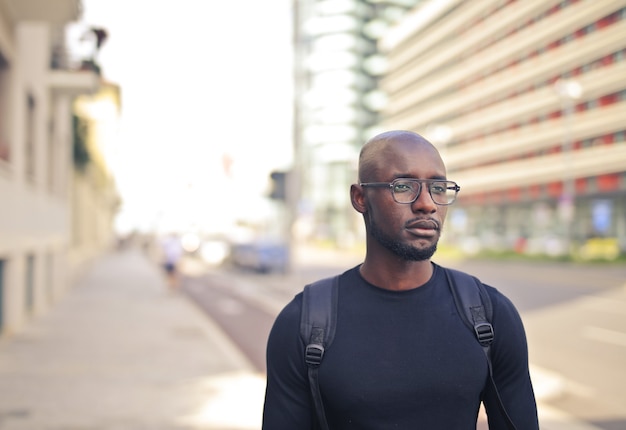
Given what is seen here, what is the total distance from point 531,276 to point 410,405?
932 inches

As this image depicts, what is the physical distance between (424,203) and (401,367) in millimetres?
459

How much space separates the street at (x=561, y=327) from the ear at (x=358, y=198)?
14.0ft

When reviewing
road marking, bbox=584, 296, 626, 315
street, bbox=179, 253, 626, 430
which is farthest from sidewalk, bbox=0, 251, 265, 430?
road marking, bbox=584, 296, 626, 315

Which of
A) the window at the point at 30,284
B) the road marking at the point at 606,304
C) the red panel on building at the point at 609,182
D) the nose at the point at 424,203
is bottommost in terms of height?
the road marking at the point at 606,304

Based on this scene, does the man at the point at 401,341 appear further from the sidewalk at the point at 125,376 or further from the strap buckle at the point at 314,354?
the sidewalk at the point at 125,376

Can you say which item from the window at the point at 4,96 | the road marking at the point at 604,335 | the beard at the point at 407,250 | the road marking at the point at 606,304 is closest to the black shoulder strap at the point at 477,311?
the beard at the point at 407,250

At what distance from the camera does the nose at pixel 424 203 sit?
197 centimetres

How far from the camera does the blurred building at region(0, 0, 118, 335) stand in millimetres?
11336

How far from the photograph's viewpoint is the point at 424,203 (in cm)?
197

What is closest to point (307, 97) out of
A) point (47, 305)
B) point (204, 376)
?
point (47, 305)

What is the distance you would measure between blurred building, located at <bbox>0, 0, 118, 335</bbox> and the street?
12.3ft

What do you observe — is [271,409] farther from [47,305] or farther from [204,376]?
[47,305]

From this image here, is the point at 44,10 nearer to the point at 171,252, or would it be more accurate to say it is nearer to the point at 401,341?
the point at 171,252

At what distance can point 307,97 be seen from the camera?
4144 inches
